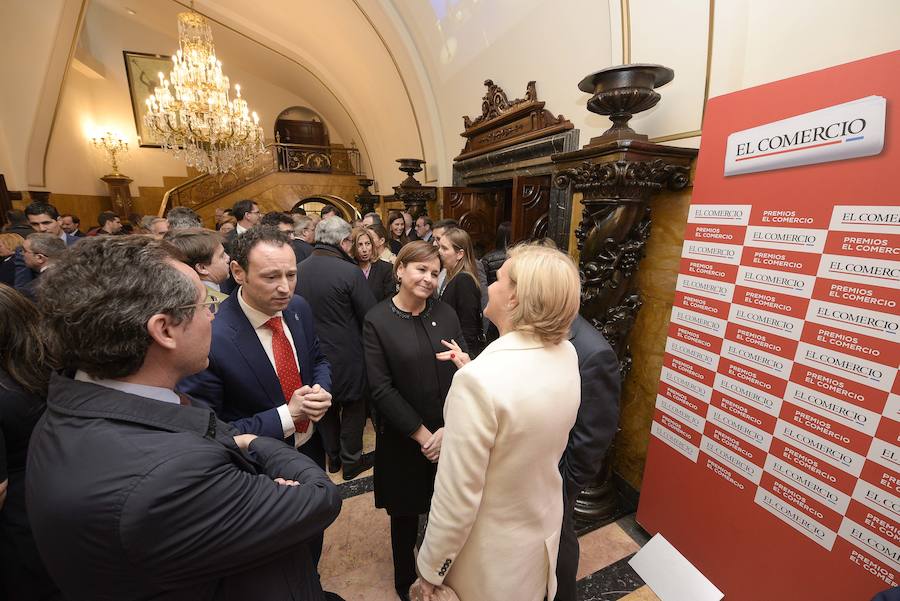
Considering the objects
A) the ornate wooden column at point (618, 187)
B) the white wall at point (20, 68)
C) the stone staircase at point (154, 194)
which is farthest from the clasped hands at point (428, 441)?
the stone staircase at point (154, 194)

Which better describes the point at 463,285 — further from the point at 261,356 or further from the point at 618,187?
the point at 261,356

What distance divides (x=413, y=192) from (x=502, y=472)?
4.94 metres

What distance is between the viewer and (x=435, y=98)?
541cm

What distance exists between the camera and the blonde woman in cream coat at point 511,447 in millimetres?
951

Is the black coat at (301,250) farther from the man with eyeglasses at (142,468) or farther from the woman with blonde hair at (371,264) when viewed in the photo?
the man with eyeglasses at (142,468)

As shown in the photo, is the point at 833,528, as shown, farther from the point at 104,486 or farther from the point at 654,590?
the point at 104,486

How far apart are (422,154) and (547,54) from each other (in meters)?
3.19

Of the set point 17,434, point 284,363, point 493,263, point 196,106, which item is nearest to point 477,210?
point 493,263

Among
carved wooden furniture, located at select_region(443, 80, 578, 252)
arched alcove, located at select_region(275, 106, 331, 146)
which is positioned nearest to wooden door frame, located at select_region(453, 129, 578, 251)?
carved wooden furniture, located at select_region(443, 80, 578, 252)

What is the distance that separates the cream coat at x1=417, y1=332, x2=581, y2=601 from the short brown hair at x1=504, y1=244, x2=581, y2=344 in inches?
1.8

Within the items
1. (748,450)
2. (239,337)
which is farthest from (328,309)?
(748,450)

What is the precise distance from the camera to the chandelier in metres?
5.66

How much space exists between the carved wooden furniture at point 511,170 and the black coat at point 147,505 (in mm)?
2535

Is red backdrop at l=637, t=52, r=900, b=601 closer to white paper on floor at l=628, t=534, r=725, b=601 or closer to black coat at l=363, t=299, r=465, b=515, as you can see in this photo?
white paper on floor at l=628, t=534, r=725, b=601
